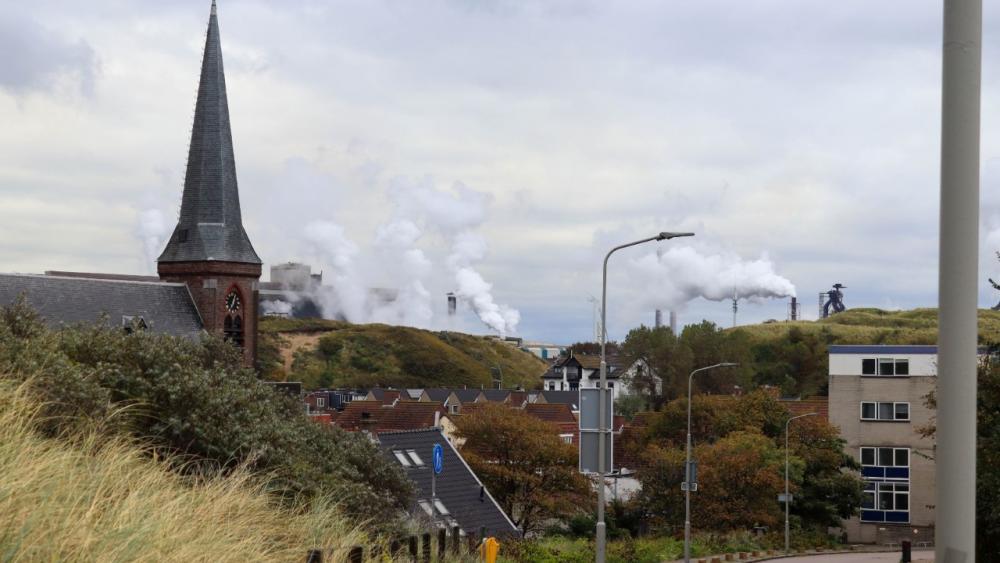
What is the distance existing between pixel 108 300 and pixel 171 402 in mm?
53724

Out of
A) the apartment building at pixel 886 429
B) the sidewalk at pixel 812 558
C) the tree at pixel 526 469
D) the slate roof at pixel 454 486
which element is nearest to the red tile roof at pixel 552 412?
the apartment building at pixel 886 429

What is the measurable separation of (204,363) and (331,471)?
30.7 feet

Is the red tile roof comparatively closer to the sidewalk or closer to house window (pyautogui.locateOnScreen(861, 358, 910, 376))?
house window (pyautogui.locateOnScreen(861, 358, 910, 376))

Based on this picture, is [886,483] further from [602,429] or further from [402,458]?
[602,429]

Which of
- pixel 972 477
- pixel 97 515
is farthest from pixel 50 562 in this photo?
pixel 972 477

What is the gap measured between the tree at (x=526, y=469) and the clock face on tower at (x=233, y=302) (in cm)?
2422

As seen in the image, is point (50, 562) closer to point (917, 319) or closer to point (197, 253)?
point (197, 253)

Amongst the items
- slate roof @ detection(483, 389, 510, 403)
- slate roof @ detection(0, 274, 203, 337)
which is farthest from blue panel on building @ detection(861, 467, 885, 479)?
slate roof @ detection(483, 389, 510, 403)

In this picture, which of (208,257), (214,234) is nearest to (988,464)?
(208,257)

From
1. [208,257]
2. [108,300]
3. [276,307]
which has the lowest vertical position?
[108,300]

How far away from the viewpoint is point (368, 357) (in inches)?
6422

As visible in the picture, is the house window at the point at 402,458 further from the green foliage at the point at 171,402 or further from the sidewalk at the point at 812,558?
the green foliage at the point at 171,402

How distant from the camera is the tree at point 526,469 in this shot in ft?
181

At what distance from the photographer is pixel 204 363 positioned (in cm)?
3020
